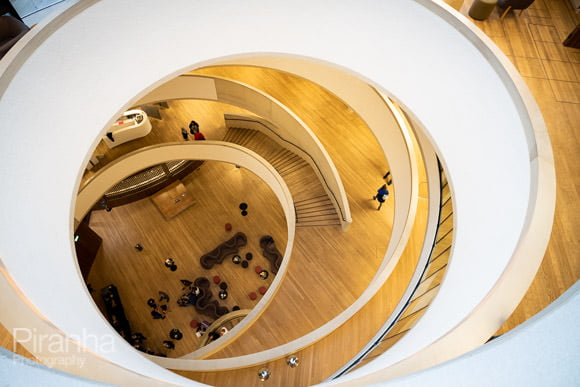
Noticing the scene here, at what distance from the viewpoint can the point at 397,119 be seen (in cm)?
781

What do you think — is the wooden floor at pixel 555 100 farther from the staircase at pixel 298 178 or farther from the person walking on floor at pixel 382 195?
the staircase at pixel 298 178

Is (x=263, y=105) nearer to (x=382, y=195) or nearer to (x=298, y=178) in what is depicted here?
(x=298, y=178)

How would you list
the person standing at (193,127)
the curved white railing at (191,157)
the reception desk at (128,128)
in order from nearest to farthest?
1. the curved white railing at (191,157)
2. the reception desk at (128,128)
3. the person standing at (193,127)

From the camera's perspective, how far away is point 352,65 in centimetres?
500

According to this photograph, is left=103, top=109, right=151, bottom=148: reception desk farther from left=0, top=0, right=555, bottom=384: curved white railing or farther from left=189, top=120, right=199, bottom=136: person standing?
left=0, top=0, right=555, bottom=384: curved white railing

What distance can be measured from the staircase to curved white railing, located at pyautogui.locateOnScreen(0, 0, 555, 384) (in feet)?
19.3

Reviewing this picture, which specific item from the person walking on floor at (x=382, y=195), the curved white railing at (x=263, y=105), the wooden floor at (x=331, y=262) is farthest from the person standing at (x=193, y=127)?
the person walking on floor at (x=382, y=195)

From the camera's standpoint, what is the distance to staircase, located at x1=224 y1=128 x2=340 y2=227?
409 inches

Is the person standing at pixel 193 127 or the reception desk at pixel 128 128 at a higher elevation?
the reception desk at pixel 128 128

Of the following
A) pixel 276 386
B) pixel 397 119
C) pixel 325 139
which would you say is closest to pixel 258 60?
pixel 325 139

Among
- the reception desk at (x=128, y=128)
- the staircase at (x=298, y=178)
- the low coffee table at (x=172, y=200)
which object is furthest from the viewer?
the low coffee table at (x=172, y=200)

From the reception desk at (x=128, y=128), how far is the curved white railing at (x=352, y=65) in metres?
7.82

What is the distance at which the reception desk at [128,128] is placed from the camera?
11.5 meters

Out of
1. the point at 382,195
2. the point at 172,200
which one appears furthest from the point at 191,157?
the point at 382,195
